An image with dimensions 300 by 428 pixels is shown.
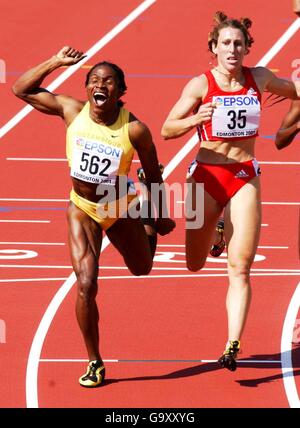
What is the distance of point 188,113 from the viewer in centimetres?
1171

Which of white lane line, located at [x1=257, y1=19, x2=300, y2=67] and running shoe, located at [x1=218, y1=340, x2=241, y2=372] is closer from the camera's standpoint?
running shoe, located at [x1=218, y1=340, x2=241, y2=372]

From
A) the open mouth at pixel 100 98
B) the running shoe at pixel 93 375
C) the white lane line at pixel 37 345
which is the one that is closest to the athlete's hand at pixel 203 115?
the open mouth at pixel 100 98

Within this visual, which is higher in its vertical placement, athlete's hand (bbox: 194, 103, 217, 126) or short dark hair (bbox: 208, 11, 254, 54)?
short dark hair (bbox: 208, 11, 254, 54)

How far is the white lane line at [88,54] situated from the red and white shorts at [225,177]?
10.4 meters

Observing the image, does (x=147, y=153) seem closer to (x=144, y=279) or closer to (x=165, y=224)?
(x=165, y=224)

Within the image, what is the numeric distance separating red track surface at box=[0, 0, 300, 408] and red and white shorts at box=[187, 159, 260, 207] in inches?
56.6

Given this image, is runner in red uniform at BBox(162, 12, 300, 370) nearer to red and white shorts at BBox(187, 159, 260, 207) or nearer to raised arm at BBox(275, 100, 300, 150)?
red and white shorts at BBox(187, 159, 260, 207)

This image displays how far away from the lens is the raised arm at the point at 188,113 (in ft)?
36.8

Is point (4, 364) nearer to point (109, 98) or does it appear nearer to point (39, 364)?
point (39, 364)

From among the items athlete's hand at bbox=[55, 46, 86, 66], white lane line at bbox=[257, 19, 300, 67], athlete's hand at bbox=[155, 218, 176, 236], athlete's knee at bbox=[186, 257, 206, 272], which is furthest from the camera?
white lane line at bbox=[257, 19, 300, 67]

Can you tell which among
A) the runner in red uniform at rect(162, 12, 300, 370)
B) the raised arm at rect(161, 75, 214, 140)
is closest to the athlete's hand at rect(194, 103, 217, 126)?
the raised arm at rect(161, 75, 214, 140)

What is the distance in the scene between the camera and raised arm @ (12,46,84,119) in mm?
11742

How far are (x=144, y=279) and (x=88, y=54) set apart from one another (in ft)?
36.0

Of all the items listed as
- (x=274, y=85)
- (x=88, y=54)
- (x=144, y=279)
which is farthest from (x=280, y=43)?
(x=274, y=85)
